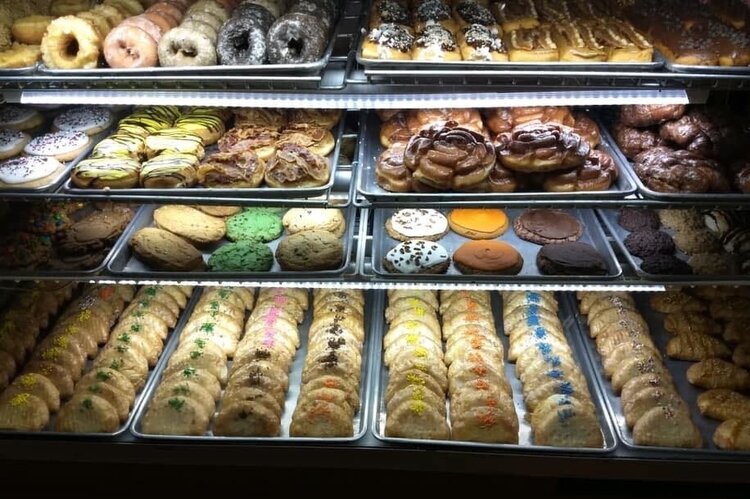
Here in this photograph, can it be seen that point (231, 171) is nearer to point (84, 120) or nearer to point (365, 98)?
point (365, 98)

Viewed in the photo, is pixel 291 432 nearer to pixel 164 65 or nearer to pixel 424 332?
pixel 424 332

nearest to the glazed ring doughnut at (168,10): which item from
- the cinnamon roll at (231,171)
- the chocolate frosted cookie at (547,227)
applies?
the cinnamon roll at (231,171)

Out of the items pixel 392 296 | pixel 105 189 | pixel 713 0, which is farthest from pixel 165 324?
pixel 713 0

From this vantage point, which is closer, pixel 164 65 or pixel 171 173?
pixel 164 65

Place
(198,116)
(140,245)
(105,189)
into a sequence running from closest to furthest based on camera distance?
(105,189) < (140,245) < (198,116)

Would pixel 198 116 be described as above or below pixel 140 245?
above

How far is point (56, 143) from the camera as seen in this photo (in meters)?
3.87

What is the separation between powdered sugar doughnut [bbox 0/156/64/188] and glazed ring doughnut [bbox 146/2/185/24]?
3.17 ft

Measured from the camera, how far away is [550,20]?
3.58 m

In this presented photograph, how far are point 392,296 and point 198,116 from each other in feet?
5.24

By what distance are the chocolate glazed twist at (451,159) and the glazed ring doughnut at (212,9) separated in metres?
1.22

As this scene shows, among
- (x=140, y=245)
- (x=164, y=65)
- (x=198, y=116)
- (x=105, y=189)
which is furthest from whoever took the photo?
(x=198, y=116)

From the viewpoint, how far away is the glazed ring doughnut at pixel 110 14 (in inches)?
141

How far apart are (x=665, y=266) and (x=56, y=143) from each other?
11.0 feet
